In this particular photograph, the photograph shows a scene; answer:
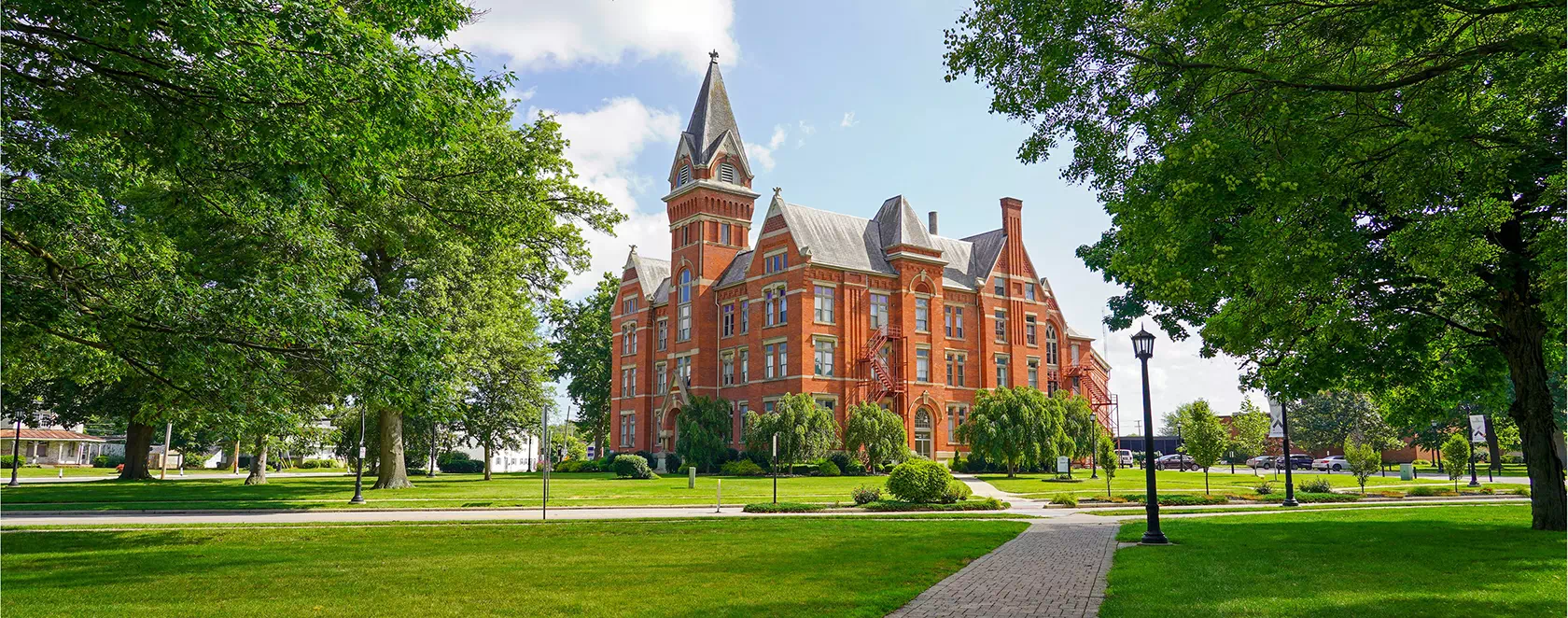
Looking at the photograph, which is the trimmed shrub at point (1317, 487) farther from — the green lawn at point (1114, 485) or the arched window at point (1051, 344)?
the arched window at point (1051, 344)

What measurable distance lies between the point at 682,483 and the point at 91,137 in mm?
30787

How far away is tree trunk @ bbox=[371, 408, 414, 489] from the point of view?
3531cm

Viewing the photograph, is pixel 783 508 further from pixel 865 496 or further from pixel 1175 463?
pixel 1175 463

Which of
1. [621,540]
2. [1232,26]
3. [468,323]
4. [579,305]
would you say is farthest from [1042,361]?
[1232,26]

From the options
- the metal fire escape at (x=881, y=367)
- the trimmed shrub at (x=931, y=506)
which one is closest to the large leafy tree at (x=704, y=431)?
the metal fire escape at (x=881, y=367)

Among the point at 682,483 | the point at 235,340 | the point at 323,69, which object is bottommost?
the point at 682,483

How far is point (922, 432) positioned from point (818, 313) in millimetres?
9224

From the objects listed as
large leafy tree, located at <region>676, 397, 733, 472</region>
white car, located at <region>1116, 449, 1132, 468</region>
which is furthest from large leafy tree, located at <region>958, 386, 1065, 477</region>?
white car, located at <region>1116, 449, 1132, 468</region>

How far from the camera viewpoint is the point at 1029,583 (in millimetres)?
11750

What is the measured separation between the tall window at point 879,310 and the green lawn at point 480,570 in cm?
3755

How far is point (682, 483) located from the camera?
41656 mm

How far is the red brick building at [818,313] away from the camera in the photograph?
5494cm

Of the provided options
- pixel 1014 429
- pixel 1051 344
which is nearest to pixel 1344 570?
pixel 1014 429

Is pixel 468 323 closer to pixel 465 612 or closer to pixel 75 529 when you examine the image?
pixel 75 529
